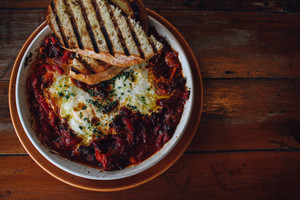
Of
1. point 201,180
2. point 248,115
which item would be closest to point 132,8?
point 248,115

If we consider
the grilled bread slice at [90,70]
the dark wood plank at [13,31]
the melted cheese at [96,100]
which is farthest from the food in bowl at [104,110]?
the dark wood plank at [13,31]

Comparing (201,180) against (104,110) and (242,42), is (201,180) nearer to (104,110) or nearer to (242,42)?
(104,110)

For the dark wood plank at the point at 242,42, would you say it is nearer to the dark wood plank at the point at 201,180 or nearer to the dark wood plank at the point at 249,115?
the dark wood plank at the point at 249,115

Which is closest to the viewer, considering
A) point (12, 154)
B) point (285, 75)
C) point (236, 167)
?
point (12, 154)

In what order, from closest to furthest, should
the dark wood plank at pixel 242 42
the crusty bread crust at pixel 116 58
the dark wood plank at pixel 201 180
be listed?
the crusty bread crust at pixel 116 58 < the dark wood plank at pixel 201 180 < the dark wood plank at pixel 242 42

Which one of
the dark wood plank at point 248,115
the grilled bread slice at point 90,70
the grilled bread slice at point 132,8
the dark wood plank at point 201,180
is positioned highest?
the grilled bread slice at point 132,8

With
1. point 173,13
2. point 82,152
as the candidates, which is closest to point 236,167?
point 82,152

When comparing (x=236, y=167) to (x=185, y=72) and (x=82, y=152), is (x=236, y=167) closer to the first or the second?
(x=185, y=72)
